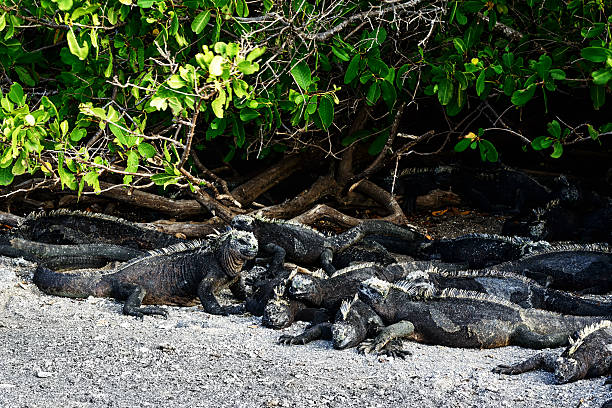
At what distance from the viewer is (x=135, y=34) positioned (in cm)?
590

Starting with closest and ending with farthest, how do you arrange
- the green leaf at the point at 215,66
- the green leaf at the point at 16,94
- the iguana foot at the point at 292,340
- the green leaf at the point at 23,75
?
the green leaf at the point at 215,66 → the iguana foot at the point at 292,340 → the green leaf at the point at 16,94 → the green leaf at the point at 23,75

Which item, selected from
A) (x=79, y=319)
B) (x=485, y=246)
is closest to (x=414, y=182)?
(x=485, y=246)

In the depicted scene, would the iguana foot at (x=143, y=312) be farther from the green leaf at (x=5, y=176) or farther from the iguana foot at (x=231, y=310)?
the green leaf at (x=5, y=176)

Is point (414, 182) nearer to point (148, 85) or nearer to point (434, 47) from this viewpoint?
point (434, 47)

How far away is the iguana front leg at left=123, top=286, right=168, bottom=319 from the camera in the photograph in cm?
555

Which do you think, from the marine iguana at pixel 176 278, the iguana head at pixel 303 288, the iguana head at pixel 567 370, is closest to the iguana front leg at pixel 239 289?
the marine iguana at pixel 176 278

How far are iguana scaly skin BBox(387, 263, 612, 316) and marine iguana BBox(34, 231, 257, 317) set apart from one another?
1433mm

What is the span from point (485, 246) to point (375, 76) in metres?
2.15

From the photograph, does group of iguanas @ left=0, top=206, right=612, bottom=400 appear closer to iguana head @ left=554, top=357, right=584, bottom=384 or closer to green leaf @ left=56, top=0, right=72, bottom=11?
iguana head @ left=554, top=357, right=584, bottom=384

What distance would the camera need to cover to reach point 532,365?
4.27 m

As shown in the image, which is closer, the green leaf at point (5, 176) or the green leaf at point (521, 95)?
the green leaf at point (5, 176)

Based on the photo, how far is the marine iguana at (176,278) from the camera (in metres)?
5.97

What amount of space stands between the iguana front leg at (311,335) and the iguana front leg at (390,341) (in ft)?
0.95

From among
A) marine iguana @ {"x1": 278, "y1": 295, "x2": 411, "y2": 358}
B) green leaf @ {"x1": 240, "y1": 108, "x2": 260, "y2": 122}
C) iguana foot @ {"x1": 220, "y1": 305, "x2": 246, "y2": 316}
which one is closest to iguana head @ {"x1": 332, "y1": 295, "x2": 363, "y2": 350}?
marine iguana @ {"x1": 278, "y1": 295, "x2": 411, "y2": 358}
